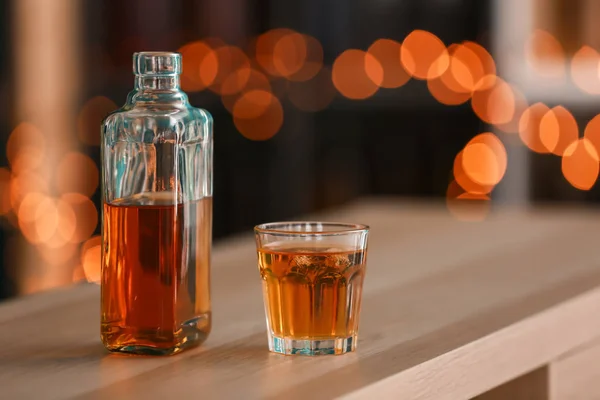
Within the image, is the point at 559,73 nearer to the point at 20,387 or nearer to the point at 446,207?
the point at 446,207

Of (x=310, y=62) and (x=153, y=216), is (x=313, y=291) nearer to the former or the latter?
(x=153, y=216)

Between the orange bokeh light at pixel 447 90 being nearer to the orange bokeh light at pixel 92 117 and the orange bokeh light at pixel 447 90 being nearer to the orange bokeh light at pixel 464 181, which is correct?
the orange bokeh light at pixel 464 181

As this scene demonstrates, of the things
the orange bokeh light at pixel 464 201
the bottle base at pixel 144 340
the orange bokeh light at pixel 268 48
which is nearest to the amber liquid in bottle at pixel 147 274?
the bottle base at pixel 144 340

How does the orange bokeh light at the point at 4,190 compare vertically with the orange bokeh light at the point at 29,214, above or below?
above

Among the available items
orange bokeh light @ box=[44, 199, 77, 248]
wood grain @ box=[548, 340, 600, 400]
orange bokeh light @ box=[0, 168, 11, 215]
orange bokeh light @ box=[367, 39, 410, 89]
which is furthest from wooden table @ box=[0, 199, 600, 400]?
orange bokeh light @ box=[367, 39, 410, 89]

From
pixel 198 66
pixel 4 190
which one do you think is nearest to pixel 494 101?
pixel 198 66

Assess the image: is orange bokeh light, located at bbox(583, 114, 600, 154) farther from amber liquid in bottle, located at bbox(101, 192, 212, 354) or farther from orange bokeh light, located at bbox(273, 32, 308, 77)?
amber liquid in bottle, located at bbox(101, 192, 212, 354)
